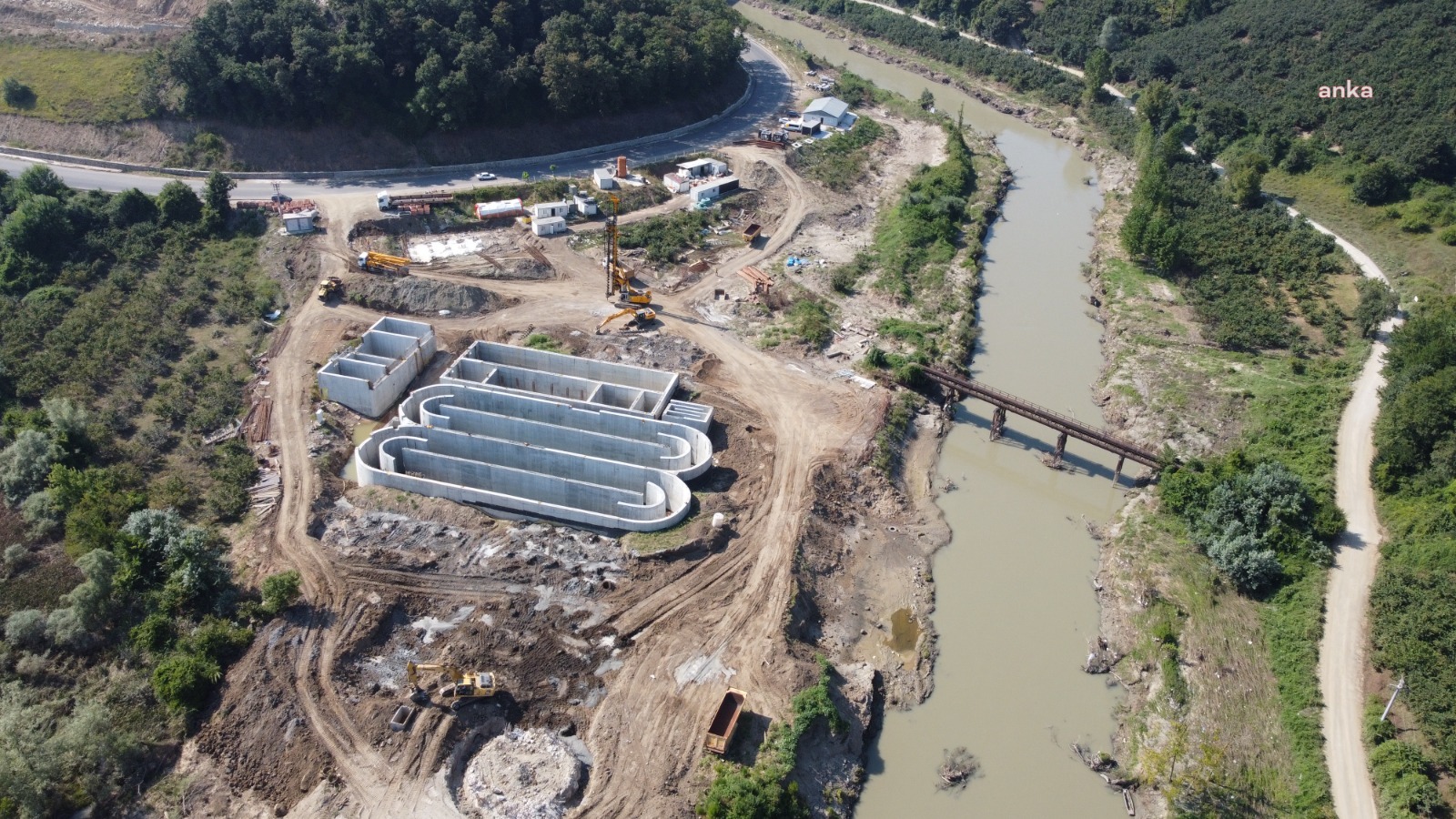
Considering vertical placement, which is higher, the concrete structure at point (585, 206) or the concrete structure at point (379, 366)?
the concrete structure at point (585, 206)

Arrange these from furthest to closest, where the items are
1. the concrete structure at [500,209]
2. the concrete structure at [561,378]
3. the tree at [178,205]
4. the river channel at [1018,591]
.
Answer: the concrete structure at [500,209] → the tree at [178,205] → the concrete structure at [561,378] → the river channel at [1018,591]

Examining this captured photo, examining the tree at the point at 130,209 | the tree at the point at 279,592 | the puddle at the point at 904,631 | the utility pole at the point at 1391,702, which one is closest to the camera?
the utility pole at the point at 1391,702

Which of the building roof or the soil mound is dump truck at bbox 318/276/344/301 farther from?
the building roof

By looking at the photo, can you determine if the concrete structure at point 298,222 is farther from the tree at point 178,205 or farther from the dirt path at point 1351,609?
the dirt path at point 1351,609

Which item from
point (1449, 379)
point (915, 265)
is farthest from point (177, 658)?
point (1449, 379)

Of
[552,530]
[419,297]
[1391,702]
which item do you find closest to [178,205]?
[419,297]

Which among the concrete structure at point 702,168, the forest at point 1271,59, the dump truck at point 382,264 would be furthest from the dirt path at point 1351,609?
the dump truck at point 382,264

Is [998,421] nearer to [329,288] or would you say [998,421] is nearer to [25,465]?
[329,288]

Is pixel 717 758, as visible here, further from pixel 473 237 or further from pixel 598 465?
pixel 473 237
